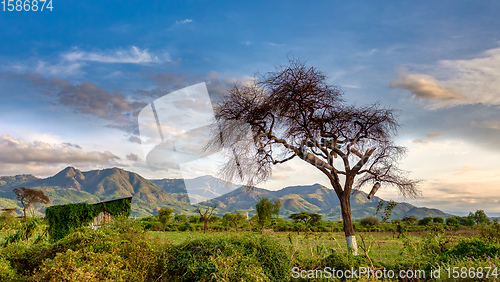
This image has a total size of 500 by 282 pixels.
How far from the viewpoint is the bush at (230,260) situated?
4.94 metres

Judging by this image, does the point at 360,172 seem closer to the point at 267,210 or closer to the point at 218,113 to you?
the point at 218,113

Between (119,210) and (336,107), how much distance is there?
9432mm

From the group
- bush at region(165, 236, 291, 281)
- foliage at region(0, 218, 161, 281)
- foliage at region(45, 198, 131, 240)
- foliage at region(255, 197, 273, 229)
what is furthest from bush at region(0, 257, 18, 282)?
foliage at region(255, 197, 273, 229)

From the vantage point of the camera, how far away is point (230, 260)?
509 centimetres

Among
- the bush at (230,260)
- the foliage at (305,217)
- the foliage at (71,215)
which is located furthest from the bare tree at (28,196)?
the bush at (230,260)

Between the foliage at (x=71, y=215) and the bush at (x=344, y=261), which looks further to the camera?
the foliage at (x=71, y=215)

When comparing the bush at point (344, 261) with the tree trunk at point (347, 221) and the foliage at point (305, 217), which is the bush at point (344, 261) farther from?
the foliage at point (305, 217)

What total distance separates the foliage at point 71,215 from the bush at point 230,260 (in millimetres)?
7722

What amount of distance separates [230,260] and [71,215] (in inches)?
392

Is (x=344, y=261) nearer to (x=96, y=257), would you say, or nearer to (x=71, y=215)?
(x=96, y=257)

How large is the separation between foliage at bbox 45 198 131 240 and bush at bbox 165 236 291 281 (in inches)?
304

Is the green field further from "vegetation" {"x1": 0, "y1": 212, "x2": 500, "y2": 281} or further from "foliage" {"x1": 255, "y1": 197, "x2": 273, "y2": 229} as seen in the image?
"foliage" {"x1": 255, "y1": 197, "x2": 273, "y2": 229}

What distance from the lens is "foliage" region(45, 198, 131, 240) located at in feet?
40.3

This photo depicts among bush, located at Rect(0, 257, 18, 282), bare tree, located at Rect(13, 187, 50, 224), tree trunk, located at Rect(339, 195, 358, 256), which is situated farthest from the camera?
bare tree, located at Rect(13, 187, 50, 224)
